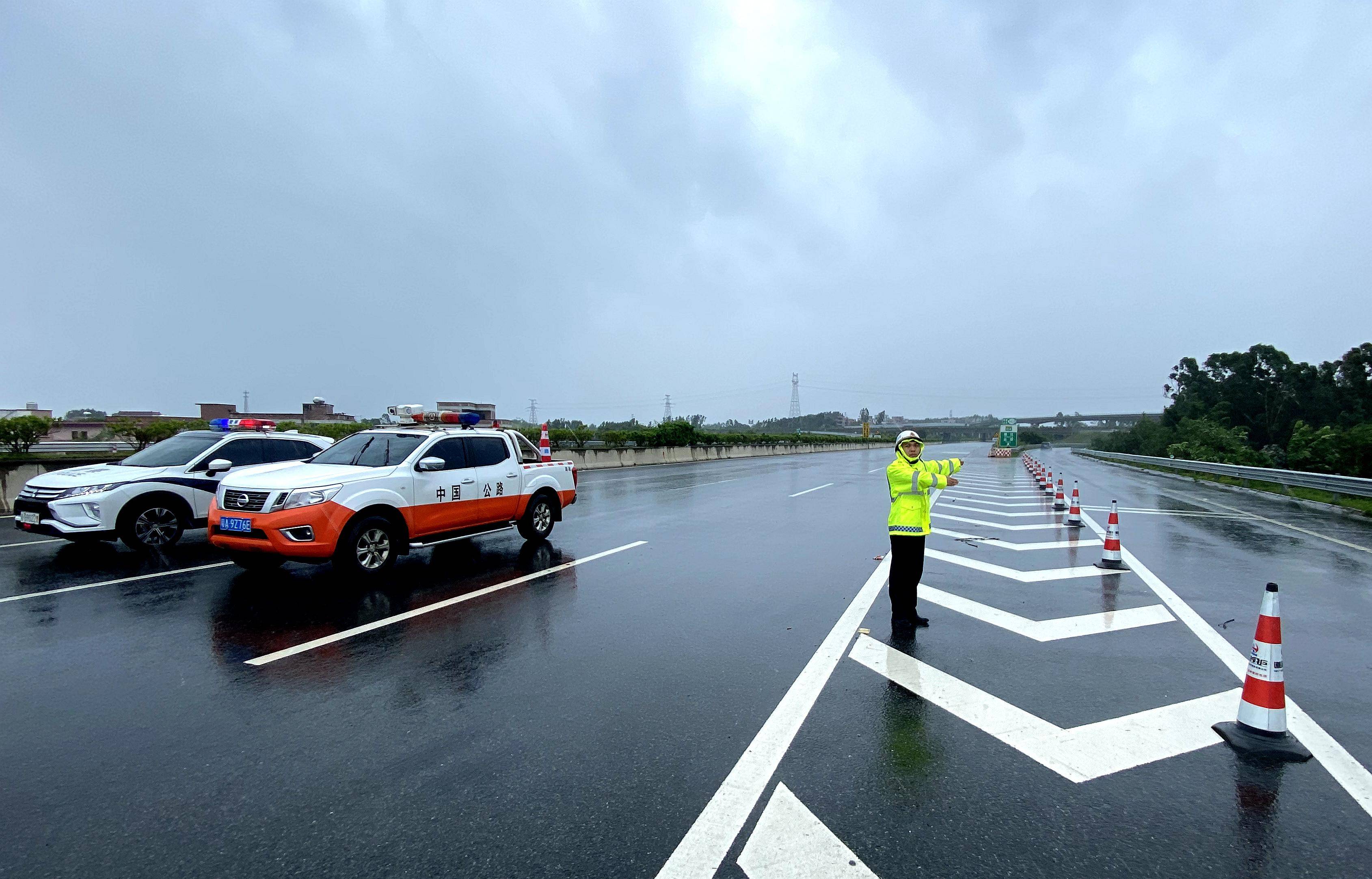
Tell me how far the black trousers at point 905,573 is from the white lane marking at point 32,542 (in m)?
11.1

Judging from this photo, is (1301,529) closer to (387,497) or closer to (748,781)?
(748,781)

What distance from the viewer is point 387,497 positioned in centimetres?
757

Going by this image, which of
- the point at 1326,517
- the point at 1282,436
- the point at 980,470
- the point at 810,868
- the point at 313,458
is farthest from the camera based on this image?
the point at 1282,436

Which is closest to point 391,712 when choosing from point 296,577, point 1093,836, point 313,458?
point 1093,836

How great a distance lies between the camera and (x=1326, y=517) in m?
13.9

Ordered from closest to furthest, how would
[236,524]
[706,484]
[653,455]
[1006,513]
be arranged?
1. [236,524]
2. [1006,513]
3. [706,484]
4. [653,455]

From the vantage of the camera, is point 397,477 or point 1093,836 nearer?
point 1093,836

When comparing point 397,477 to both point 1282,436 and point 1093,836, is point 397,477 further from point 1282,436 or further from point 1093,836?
point 1282,436

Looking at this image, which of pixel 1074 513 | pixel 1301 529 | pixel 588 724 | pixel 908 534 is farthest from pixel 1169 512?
pixel 588 724

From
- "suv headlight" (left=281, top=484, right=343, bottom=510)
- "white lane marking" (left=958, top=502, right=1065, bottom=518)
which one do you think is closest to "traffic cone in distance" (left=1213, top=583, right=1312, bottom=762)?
"suv headlight" (left=281, top=484, right=343, bottom=510)

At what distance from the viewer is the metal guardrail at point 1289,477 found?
568 inches

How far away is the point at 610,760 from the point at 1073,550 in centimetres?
847

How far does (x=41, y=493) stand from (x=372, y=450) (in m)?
4.41

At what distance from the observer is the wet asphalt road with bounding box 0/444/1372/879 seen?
9.35ft
